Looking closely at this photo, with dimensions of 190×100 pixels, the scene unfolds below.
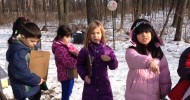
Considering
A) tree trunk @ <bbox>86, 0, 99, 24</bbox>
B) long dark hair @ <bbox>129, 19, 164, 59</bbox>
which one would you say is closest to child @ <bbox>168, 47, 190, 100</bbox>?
long dark hair @ <bbox>129, 19, 164, 59</bbox>

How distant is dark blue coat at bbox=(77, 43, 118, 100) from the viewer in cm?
372

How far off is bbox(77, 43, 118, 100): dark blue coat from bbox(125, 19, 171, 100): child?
465 mm

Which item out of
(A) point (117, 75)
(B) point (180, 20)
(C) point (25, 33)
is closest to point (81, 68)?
(C) point (25, 33)

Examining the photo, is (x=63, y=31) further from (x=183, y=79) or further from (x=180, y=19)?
(x=180, y=19)

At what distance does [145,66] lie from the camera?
3129mm

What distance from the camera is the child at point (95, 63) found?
3709mm

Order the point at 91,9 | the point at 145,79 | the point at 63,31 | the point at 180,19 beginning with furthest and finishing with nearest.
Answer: the point at 180,19
the point at 91,9
the point at 63,31
the point at 145,79

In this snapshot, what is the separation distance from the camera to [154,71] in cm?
299

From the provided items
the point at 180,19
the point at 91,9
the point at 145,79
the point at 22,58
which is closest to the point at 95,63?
the point at 145,79

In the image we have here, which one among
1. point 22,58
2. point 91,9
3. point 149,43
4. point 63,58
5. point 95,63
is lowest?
point 63,58

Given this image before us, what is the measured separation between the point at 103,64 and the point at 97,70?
101 mm

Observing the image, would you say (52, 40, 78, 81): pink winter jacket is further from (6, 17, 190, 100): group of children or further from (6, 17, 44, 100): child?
(6, 17, 44, 100): child

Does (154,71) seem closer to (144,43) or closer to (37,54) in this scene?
(144,43)

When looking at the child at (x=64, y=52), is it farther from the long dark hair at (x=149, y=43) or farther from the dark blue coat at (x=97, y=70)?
the long dark hair at (x=149, y=43)
